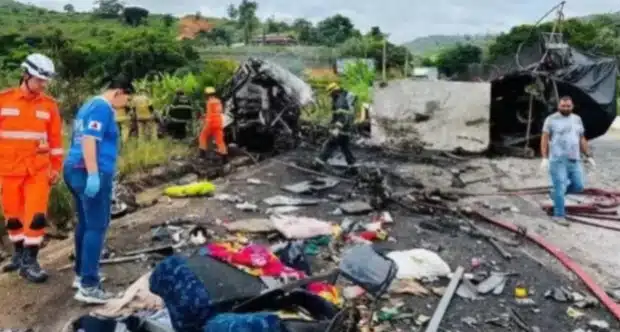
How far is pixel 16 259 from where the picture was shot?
5.90 m

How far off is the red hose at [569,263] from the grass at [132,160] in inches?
192

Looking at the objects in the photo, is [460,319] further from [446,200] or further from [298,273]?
[446,200]

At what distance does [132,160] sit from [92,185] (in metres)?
7.01

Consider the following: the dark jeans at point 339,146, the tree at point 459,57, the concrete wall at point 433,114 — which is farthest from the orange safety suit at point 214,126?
the tree at point 459,57

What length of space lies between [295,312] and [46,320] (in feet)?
6.60

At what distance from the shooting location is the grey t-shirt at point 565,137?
849 centimetres

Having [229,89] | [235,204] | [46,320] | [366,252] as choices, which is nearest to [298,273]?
[366,252]

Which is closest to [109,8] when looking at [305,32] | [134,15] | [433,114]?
[134,15]

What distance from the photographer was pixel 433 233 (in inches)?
301

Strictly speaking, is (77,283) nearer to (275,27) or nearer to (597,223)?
(597,223)

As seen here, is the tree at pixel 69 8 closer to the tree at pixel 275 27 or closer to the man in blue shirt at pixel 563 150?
the tree at pixel 275 27

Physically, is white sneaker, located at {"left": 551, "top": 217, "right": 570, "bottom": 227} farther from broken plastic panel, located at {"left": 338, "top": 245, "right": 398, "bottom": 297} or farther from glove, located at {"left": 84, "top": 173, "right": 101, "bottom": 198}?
glove, located at {"left": 84, "top": 173, "right": 101, "bottom": 198}

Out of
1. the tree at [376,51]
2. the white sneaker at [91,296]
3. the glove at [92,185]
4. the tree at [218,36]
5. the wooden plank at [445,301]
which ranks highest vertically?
the tree at [218,36]

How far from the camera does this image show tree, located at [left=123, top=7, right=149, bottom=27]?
6187 cm
